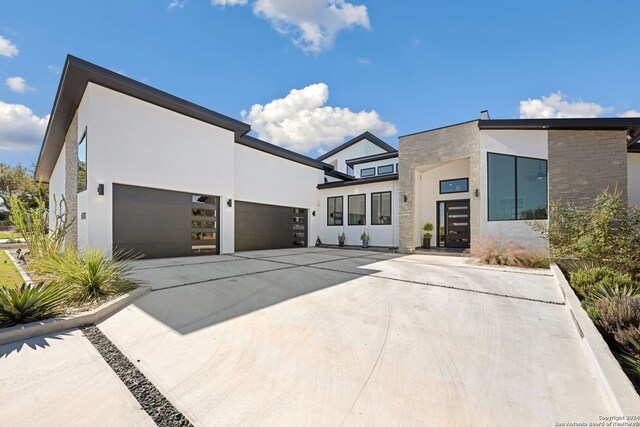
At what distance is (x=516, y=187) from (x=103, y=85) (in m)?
13.2

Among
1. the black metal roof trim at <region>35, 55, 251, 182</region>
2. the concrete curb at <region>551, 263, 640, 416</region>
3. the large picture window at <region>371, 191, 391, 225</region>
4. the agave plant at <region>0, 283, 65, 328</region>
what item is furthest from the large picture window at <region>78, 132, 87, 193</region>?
the large picture window at <region>371, 191, 391, 225</region>

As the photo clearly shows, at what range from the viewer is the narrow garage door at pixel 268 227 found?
38.6 feet

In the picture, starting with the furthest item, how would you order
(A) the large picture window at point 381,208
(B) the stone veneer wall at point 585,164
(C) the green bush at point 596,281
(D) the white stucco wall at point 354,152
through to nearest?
(D) the white stucco wall at point 354,152 → (A) the large picture window at point 381,208 → (B) the stone veneer wall at point 585,164 → (C) the green bush at point 596,281

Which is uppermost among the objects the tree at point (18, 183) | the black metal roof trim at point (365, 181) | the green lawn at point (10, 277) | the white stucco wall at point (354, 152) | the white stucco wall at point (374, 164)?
the white stucco wall at point (354, 152)

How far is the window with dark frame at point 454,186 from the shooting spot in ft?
39.3

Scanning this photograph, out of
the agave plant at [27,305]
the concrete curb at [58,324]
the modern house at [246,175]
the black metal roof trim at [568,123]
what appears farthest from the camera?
the modern house at [246,175]

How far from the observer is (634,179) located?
31.9 feet

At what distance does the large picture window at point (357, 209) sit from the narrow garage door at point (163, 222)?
6.84 m

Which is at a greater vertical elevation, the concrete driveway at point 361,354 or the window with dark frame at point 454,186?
the window with dark frame at point 454,186

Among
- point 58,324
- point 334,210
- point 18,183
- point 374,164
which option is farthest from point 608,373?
point 18,183

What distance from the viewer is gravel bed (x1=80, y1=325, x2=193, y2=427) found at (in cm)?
171

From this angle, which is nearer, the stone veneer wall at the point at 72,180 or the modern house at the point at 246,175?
the modern house at the point at 246,175

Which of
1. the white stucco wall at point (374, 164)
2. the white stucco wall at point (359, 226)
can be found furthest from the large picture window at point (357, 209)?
the white stucco wall at point (374, 164)

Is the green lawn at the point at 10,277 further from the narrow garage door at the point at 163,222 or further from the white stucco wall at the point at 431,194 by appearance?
the white stucco wall at the point at 431,194
